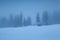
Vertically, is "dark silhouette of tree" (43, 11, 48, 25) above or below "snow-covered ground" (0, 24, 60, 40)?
above

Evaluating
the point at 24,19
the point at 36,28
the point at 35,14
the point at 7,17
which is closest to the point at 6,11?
the point at 7,17

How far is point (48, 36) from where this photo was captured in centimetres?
118

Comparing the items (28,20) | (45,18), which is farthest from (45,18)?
(28,20)

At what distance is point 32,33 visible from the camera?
119 cm

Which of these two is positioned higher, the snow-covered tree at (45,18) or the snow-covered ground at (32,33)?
the snow-covered tree at (45,18)

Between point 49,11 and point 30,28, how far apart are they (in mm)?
514

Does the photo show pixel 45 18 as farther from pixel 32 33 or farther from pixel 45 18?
pixel 32 33

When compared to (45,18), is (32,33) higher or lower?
lower

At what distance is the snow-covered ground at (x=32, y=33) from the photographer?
1178mm

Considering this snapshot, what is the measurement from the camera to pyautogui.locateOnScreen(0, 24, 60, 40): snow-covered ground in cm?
118

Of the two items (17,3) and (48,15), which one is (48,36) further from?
(17,3)

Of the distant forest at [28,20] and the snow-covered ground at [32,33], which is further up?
the distant forest at [28,20]

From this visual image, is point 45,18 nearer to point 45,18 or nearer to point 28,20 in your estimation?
point 45,18

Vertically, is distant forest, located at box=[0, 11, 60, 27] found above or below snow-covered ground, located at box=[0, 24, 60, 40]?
above
